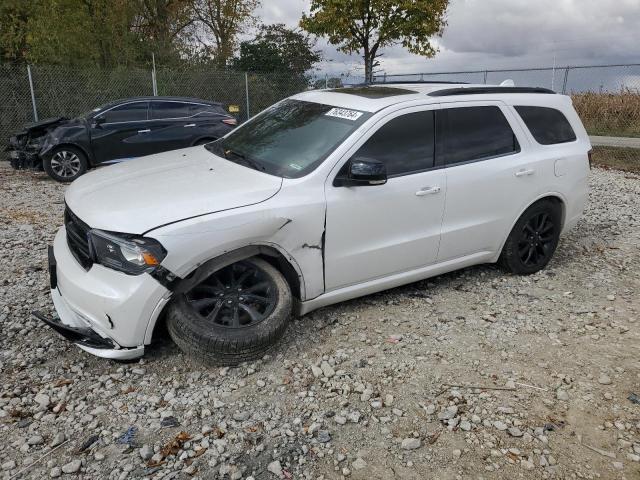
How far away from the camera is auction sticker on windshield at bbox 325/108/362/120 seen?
12.6ft

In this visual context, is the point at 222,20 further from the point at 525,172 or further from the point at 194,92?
the point at 525,172

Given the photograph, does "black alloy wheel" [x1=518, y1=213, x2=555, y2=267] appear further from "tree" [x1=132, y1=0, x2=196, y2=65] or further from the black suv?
"tree" [x1=132, y1=0, x2=196, y2=65]

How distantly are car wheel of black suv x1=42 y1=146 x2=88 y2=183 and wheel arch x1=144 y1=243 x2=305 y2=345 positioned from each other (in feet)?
23.4

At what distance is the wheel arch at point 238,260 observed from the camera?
3.12 meters

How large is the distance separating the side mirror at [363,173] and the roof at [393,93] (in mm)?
547

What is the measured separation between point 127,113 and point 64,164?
150 centimetres

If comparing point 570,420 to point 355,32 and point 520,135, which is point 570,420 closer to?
point 520,135

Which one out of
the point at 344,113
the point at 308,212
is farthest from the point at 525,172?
the point at 308,212

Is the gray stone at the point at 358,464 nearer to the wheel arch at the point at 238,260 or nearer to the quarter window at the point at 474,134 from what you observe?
the wheel arch at the point at 238,260

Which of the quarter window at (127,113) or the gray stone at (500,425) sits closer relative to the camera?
the gray stone at (500,425)

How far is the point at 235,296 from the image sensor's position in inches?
132

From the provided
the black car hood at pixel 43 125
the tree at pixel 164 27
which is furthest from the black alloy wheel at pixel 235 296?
the tree at pixel 164 27

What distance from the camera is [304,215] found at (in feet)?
11.2

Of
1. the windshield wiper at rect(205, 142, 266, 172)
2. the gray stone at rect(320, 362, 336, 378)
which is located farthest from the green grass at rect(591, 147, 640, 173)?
the gray stone at rect(320, 362, 336, 378)
